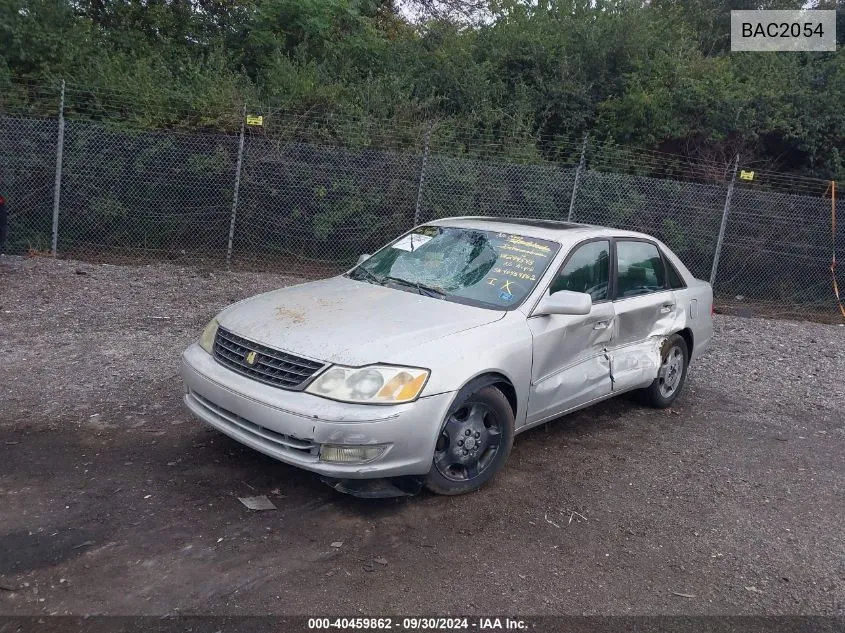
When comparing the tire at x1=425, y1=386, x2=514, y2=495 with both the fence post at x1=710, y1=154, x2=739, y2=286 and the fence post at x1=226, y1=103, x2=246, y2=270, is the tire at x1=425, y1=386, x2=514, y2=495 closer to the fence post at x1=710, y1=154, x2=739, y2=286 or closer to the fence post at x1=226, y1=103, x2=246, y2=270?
the fence post at x1=226, y1=103, x2=246, y2=270

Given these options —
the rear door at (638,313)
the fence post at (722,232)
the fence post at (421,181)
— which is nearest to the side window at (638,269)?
the rear door at (638,313)

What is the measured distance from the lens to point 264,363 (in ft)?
13.3

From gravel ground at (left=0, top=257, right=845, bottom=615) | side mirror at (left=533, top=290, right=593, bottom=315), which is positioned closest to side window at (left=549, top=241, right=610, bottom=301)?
side mirror at (left=533, top=290, right=593, bottom=315)

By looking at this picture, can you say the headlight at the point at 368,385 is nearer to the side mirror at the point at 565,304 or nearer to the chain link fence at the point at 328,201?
the side mirror at the point at 565,304

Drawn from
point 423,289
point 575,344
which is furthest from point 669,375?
point 423,289

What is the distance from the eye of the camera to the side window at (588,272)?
5047mm

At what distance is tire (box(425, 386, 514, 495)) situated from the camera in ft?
13.5

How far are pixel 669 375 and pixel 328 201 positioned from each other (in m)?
6.83

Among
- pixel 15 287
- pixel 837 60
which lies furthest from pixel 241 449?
pixel 837 60

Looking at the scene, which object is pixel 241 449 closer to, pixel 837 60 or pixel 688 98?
pixel 688 98

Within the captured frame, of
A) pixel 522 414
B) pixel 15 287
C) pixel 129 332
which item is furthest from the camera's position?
pixel 15 287

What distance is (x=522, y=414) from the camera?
4.57 metres

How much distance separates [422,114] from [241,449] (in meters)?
10.3

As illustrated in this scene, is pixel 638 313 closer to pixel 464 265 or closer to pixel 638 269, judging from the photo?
pixel 638 269
